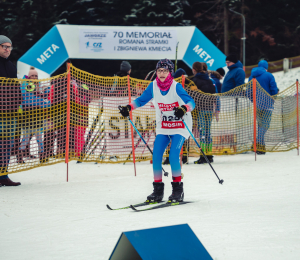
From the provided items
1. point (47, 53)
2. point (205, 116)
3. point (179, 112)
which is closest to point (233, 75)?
point (205, 116)

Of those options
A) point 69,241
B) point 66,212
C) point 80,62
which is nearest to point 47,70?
point 66,212

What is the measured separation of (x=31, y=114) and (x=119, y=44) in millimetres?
9652

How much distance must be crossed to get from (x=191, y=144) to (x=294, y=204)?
4156 mm

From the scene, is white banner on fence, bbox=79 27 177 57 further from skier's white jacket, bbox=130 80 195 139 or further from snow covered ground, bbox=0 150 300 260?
skier's white jacket, bbox=130 80 195 139

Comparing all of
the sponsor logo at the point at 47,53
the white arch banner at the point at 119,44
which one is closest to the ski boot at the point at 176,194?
the white arch banner at the point at 119,44

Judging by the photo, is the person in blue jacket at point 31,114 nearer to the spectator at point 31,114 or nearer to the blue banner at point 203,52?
the spectator at point 31,114

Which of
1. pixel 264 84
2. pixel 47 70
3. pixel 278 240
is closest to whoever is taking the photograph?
pixel 278 240

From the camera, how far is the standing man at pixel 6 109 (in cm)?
616

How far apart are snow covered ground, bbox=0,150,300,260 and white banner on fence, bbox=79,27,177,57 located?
8.94 meters

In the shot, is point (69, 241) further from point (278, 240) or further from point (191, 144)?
point (191, 144)

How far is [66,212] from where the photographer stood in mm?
4488

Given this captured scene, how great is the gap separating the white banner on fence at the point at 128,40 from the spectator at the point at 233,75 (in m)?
6.38

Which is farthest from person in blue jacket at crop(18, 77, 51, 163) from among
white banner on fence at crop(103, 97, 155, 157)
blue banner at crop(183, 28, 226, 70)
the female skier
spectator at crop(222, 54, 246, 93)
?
blue banner at crop(183, 28, 226, 70)

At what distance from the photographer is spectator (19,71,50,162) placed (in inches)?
256
